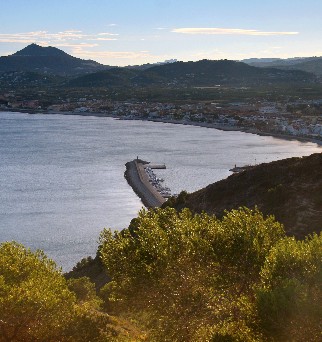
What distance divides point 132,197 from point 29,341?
226 feet

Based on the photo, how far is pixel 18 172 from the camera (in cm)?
10538

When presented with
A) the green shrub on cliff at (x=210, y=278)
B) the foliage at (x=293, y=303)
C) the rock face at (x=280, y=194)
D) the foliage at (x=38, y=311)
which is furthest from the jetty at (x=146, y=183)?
the foliage at (x=293, y=303)

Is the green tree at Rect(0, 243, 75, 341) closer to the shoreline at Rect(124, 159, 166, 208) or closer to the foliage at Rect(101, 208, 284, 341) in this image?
the foliage at Rect(101, 208, 284, 341)

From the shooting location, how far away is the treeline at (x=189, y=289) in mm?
14375

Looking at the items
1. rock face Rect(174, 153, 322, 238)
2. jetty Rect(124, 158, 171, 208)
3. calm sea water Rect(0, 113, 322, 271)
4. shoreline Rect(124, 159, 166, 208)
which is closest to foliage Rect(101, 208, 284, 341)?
rock face Rect(174, 153, 322, 238)

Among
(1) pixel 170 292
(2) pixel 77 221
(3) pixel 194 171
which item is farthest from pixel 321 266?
(3) pixel 194 171

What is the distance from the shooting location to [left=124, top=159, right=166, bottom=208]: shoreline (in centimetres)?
8006

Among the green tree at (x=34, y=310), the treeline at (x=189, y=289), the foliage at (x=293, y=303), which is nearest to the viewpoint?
the foliage at (x=293, y=303)

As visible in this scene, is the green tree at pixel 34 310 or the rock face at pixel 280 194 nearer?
the green tree at pixel 34 310

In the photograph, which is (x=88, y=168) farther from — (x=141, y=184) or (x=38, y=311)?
(x=38, y=311)

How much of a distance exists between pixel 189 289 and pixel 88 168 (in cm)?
9483

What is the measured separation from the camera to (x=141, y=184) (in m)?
93.6

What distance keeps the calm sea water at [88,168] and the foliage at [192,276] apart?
33.9 metres

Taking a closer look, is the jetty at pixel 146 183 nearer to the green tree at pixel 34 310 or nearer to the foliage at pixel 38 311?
the foliage at pixel 38 311
